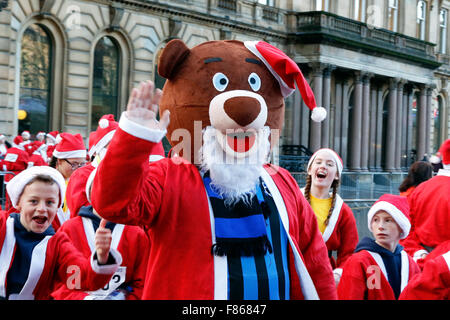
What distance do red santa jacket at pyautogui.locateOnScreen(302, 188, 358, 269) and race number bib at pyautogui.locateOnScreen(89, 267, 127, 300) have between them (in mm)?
1812

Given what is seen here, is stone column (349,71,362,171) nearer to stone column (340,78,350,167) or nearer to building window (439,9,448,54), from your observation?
stone column (340,78,350,167)

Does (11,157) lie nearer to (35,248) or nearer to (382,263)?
(35,248)

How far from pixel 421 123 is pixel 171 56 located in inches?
1313

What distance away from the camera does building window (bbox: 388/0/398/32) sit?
1283 inches

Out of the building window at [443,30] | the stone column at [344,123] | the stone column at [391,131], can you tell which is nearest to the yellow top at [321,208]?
the stone column at [344,123]

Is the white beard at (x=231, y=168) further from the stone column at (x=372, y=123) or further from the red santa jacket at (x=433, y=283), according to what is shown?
the stone column at (x=372, y=123)

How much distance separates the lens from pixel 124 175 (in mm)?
2471

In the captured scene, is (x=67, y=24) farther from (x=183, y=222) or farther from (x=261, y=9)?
(x=183, y=222)

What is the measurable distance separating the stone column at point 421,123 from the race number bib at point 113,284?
3244cm

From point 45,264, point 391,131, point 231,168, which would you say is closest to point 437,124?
point 391,131

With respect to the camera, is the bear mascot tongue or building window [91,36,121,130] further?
building window [91,36,121,130]

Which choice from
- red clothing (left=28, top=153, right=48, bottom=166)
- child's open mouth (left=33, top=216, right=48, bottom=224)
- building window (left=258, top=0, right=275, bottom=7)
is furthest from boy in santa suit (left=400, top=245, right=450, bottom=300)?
building window (left=258, top=0, right=275, bottom=7)

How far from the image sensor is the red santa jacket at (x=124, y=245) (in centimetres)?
394

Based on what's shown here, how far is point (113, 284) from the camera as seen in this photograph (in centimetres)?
388
